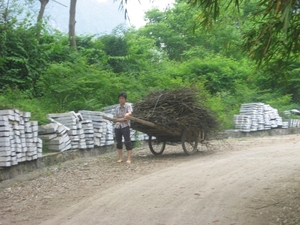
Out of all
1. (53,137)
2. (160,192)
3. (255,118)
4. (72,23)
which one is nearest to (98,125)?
(53,137)

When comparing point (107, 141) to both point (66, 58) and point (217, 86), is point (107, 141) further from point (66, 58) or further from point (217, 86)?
point (217, 86)

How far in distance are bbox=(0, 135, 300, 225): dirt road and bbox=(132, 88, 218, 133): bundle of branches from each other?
3.52ft

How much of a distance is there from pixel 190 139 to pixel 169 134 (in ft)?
3.14

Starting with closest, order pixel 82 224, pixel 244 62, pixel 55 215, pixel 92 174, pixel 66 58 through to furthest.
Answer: pixel 82 224, pixel 55 215, pixel 92 174, pixel 66 58, pixel 244 62

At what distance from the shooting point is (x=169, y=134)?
47.0ft

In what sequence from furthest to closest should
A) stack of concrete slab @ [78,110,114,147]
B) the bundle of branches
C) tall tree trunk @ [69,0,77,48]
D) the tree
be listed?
1. tall tree trunk @ [69,0,77,48]
2. stack of concrete slab @ [78,110,114,147]
3. the bundle of branches
4. the tree

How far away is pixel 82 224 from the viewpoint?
696cm

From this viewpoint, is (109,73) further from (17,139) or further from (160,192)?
(160,192)

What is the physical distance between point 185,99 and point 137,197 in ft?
20.0

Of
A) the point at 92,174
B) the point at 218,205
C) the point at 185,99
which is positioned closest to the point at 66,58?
the point at 185,99

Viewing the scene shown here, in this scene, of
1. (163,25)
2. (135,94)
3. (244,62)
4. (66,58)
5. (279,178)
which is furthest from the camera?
Answer: (163,25)

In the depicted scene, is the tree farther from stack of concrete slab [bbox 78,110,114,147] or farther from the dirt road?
stack of concrete slab [bbox 78,110,114,147]

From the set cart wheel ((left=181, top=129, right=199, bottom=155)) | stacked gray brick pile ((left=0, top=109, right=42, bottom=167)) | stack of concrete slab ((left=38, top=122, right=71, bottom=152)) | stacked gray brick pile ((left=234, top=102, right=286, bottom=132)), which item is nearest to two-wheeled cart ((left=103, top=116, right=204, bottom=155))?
cart wheel ((left=181, top=129, right=199, bottom=155))

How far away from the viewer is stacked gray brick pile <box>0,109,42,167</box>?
1050 cm
